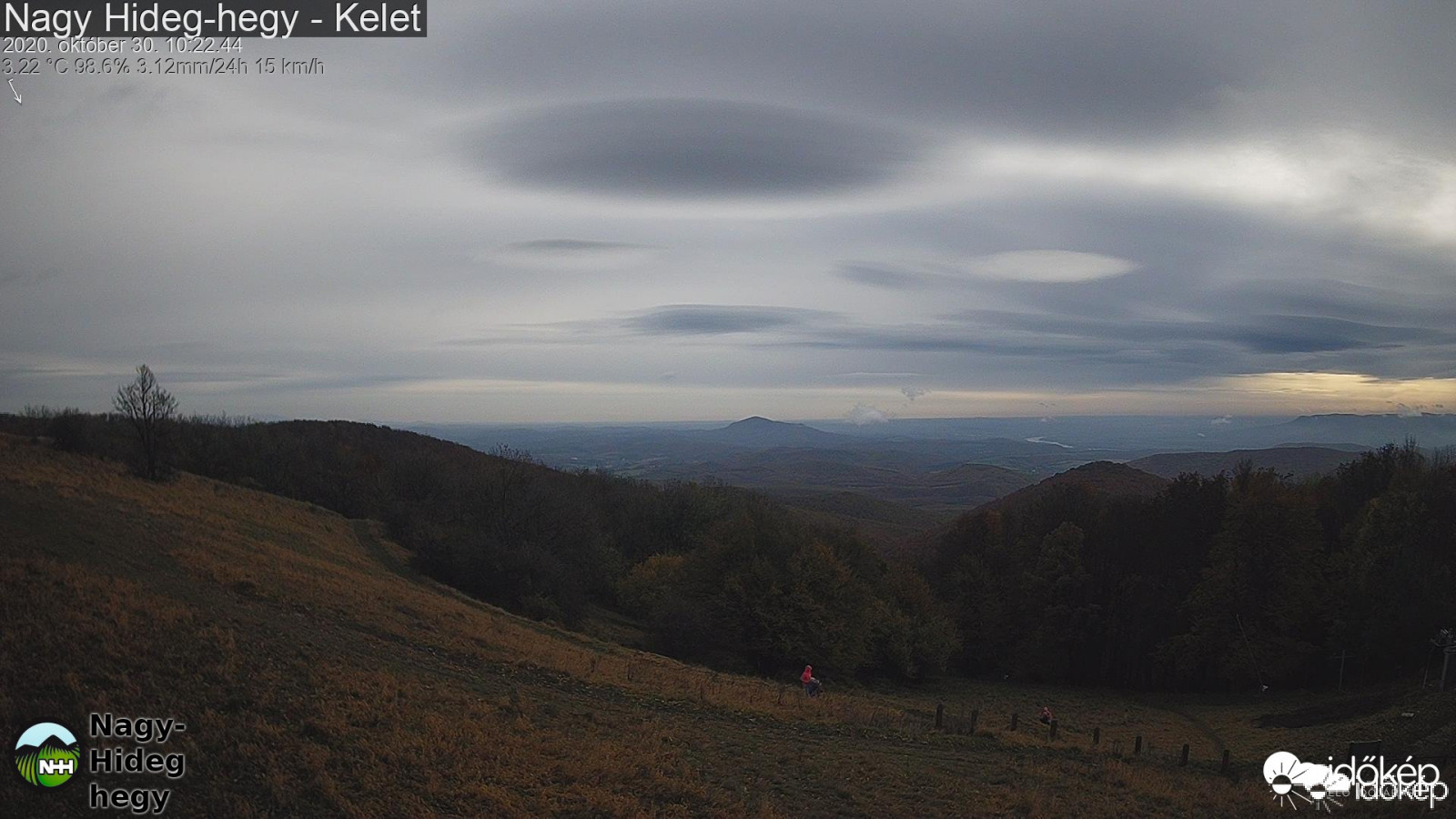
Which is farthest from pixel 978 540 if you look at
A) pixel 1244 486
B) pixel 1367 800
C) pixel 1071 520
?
pixel 1367 800

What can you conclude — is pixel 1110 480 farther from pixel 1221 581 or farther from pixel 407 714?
pixel 407 714

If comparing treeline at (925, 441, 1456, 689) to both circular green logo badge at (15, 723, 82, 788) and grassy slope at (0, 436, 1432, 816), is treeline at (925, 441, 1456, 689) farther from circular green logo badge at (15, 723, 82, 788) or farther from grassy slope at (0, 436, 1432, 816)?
circular green logo badge at (15, 723, 82, 788)

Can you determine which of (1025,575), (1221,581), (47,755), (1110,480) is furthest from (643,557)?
(1110,480)

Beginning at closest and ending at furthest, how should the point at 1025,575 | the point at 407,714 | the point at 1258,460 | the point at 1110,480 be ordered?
the point at 407,714, the point at 1025,575, the point at 1110,480, the point at 1258,460

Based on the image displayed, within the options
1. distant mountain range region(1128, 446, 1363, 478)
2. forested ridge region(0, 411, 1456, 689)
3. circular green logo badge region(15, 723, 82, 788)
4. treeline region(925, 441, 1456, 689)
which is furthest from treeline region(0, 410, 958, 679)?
distant mountain range region(1128, 446, 1363, 478)

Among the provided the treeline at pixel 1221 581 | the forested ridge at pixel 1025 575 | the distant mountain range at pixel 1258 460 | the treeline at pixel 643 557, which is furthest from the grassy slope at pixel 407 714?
the distant mountain range at pixel 1258 460

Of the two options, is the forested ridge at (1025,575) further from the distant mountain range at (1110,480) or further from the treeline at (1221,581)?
the distant mountain range at (1110,480)
